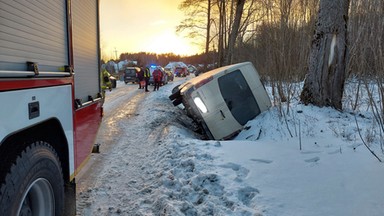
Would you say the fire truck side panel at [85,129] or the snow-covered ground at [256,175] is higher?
the fire truck side panel at [85,129]

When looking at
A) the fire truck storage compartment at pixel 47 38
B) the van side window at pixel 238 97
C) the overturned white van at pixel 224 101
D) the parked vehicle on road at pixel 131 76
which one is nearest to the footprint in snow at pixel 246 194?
the fire truck storage compartment at pixel 47 38

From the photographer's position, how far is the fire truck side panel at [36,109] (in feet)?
6.03

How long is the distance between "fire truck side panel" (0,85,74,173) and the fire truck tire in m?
0.23

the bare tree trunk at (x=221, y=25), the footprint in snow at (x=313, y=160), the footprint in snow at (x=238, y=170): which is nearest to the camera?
the footprint in snow at (x=238, y=170)

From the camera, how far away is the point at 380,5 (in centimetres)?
440

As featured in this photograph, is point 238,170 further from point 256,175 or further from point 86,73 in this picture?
point 86,73

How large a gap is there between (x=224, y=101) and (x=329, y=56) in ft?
8.38

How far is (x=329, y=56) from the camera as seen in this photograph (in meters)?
7.49

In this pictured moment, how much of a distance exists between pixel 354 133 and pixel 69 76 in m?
4.76

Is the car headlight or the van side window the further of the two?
the van side window

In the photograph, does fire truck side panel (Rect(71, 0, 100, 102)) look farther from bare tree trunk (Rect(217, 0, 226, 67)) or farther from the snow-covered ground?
bare tree trunk (Rect(217, 0, 226, 67))

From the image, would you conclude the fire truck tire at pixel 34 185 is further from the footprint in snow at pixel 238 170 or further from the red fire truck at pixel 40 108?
the footprint in snow at pixel 238 170

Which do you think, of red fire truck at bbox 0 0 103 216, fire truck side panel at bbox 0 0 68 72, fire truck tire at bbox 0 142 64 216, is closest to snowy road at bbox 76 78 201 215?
red fire truck at bbox 0 0 103 216

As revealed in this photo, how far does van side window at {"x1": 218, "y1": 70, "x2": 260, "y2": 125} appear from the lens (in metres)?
7.51
